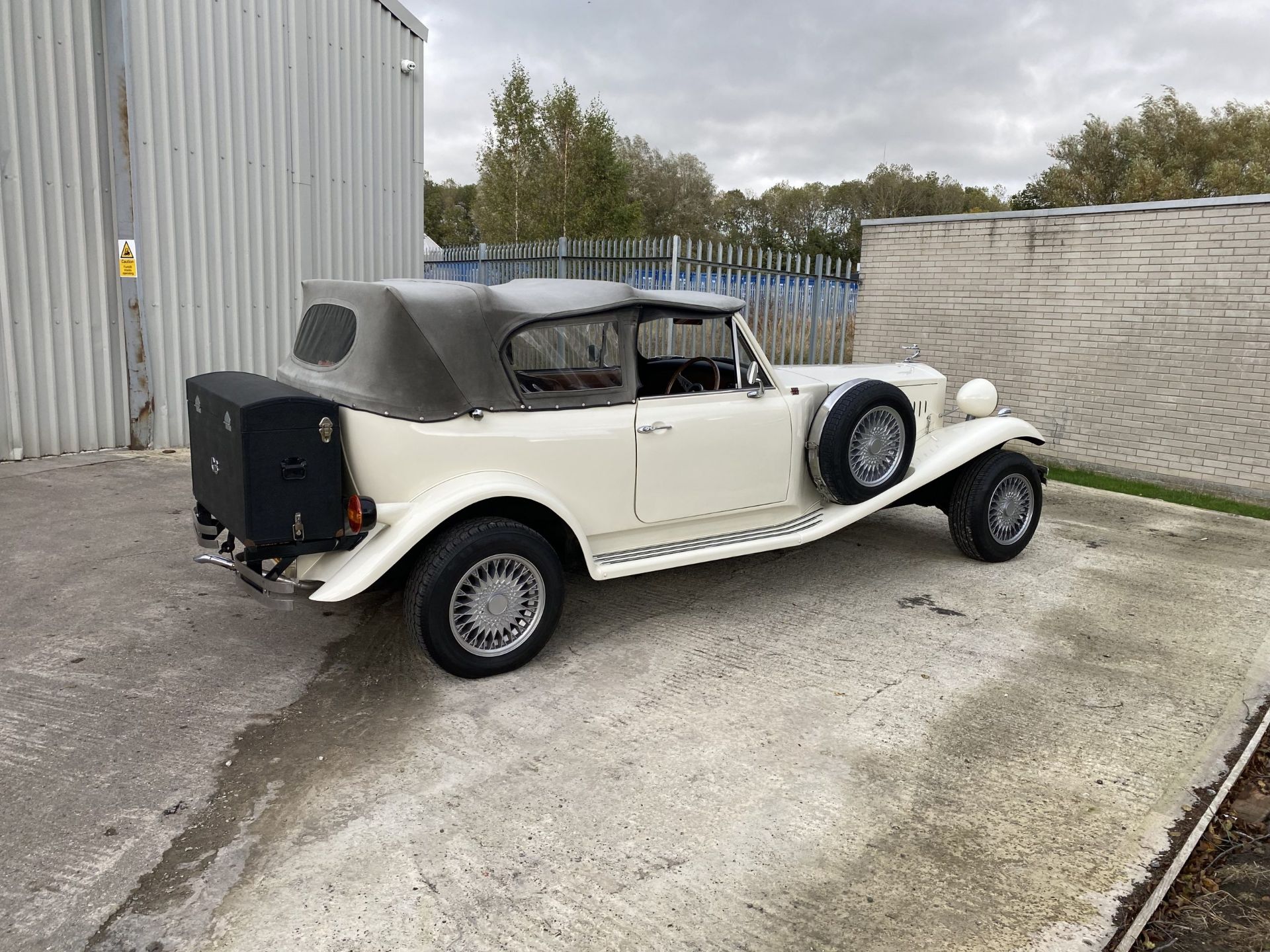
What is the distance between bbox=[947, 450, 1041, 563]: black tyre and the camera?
5703mm

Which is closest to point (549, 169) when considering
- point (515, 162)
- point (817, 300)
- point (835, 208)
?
point (515, 162)

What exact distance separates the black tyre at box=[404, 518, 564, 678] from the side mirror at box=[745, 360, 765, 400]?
1481mm

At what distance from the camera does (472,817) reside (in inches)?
119

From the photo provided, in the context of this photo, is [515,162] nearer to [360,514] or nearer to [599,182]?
[599,182]

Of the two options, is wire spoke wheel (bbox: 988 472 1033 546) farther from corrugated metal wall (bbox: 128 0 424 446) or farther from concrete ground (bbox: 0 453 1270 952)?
corrugated metal wall (bbox: 128 0 424 446)

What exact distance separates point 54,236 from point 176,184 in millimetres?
1216

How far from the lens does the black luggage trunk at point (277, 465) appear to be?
3.45 m

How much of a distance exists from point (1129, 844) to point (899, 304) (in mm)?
9049

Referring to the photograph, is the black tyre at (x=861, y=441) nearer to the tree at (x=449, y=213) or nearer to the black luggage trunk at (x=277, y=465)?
the black luggage trunk at (x=277, y=465)

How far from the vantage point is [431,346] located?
12.9 feet

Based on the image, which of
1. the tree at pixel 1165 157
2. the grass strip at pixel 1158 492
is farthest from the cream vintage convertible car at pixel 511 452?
the tree at pixel 1165 157

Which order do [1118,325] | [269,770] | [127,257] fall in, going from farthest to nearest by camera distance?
[1118,325], [127,257], [269,770]

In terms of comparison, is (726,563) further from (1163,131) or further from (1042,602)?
(1163,131)

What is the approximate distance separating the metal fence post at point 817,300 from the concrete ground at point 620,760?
7.03m
